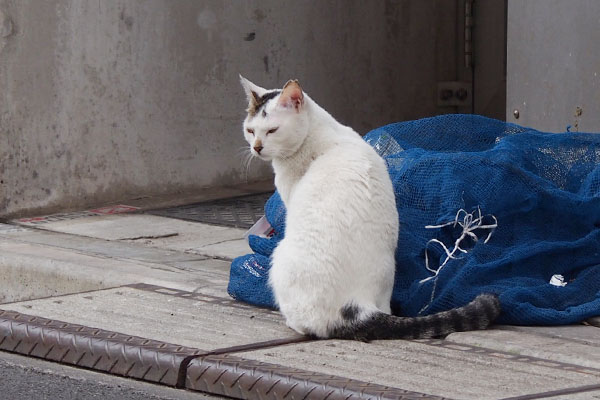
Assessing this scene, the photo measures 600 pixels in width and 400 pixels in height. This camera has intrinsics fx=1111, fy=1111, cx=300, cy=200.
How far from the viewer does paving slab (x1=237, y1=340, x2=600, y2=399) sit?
159 inches

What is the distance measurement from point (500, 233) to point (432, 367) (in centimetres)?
122

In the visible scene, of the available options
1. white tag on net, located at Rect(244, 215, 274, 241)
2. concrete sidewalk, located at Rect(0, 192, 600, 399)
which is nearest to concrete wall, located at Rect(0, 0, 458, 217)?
concrete sidewalk, located at Rect(0, 192, 600, 399)

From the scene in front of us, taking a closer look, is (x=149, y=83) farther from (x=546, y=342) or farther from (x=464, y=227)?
(x=546, y=342)

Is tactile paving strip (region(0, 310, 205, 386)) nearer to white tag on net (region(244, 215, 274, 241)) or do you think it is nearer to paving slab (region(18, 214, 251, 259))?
white tag on net (region(244, 215, 274, 241))

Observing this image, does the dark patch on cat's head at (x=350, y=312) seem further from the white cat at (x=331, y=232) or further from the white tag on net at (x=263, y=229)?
the white tag on net at (x=263, y=229)

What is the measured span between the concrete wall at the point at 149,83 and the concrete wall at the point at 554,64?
2.81m

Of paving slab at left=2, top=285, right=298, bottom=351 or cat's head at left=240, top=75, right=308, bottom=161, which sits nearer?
paving slab at left=2, top=285, right=298, bottom=351

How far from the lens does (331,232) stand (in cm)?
470

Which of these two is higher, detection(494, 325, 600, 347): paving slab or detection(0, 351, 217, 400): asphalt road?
detection(0, 351, 217, 400): asphalt road

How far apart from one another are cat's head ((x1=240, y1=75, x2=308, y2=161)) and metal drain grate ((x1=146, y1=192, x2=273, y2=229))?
107 inches

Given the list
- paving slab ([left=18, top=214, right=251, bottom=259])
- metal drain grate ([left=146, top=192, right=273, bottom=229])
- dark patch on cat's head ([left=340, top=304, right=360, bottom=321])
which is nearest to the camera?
dark patch on cat's head ([left=340, top=304, right=360, bottom=321])

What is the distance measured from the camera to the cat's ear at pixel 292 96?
4.85 m

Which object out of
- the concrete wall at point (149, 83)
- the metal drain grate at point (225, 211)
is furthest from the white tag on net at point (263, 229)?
the concrete wall at point (149, 83)

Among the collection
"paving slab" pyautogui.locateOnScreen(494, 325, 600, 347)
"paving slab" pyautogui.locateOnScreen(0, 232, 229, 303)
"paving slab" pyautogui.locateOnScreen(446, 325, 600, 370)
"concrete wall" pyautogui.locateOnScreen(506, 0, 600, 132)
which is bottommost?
"paving slab" pyautogui.locateOnScreen(0, 232, 229, 303)
